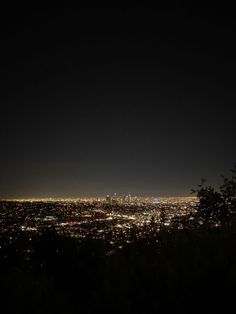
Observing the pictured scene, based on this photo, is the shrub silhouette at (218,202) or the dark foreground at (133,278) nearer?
the dark foreground at (133,278)

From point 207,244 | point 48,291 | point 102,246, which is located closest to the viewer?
point 48,291

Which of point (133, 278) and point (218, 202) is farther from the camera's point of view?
point (218, 202)

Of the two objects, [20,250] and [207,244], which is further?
[20,250]

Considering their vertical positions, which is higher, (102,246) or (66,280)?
(102,246)

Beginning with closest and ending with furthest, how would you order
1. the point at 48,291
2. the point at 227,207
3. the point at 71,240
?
the point at 48,291
the point at 71,240
the point at 227,207

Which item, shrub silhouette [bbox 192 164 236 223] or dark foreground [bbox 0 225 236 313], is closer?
dark foreground [bbox 0 225 236 313]

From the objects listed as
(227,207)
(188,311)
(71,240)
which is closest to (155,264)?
(188,311)

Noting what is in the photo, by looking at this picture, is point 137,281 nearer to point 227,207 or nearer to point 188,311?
point 188,311
